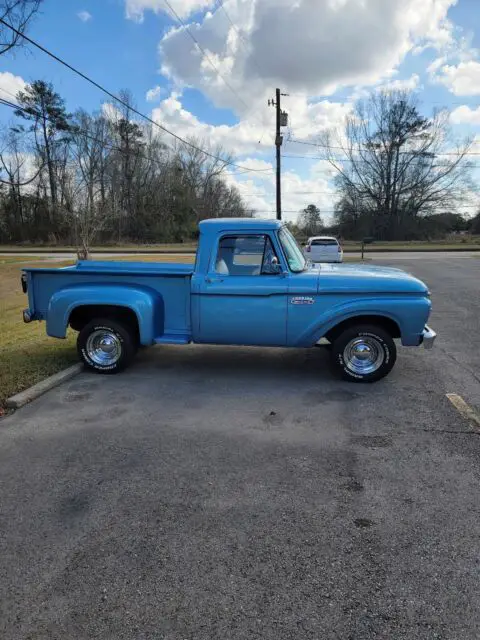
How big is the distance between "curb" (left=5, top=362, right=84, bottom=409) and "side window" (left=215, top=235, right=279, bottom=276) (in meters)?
2.24

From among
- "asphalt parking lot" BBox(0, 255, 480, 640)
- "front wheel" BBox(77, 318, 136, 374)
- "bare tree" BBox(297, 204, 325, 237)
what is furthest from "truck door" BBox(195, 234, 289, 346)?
"bare tree" BBox(297, 204, 325, 237)

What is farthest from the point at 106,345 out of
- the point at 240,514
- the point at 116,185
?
the point at 116,185

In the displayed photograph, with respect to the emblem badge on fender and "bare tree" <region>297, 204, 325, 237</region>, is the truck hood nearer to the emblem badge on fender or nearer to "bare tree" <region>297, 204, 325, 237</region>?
the emblem badge on fender

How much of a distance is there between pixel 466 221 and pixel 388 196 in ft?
55.1

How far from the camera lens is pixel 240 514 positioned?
2.95 m

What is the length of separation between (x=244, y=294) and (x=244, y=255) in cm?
→ 54

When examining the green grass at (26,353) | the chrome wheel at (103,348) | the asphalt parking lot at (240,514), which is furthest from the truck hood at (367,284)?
the green grass at (26,353)

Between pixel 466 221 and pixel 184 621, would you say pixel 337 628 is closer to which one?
pixel 184 621

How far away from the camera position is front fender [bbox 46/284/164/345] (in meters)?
5.44

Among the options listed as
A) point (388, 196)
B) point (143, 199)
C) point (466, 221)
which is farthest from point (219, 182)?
point (466, 221)

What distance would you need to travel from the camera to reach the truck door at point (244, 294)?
5426 millimetres

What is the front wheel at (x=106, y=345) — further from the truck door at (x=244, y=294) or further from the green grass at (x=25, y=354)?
the truck door at (x=244, y=294)

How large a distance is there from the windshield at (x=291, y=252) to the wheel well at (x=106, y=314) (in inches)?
80.4

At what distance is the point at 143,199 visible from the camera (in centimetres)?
6281
